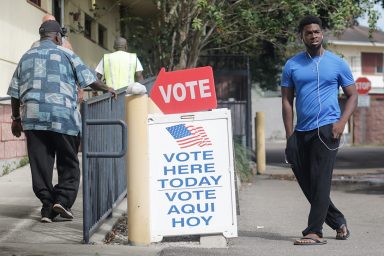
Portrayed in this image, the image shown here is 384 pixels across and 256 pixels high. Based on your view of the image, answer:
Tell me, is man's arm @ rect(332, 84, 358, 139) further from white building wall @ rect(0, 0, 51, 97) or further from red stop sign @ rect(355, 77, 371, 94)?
red stop sign @ rect(355, 77, 371, 94)

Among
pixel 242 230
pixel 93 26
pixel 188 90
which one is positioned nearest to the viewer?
pixel 188 90

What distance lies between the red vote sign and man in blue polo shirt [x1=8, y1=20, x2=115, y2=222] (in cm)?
56

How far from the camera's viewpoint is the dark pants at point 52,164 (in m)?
6.78

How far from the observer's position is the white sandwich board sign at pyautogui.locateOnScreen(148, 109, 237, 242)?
630 centimetres

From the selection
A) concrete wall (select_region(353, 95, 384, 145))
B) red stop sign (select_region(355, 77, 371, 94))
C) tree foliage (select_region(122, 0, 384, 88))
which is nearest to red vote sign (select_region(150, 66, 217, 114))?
tree foliage (select_region(122, 0, 384, 88))

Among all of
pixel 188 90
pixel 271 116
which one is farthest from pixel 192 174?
pixel 271 116

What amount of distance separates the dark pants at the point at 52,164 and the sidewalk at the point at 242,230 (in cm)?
26

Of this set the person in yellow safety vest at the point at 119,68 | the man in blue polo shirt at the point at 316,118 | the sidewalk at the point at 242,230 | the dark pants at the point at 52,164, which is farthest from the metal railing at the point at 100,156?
the person in yellow safety vest at the point at 119,68

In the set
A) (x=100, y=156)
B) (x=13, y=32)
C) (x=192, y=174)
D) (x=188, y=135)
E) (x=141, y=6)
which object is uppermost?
(x=141, y=6)

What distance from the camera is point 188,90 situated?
657 cm

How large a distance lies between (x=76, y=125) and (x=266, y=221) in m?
2.78

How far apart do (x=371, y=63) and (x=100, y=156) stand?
4342 centimetres

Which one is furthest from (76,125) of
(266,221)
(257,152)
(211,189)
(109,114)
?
(257,152)

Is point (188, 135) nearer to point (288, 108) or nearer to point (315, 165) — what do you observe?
point (288, 108)
